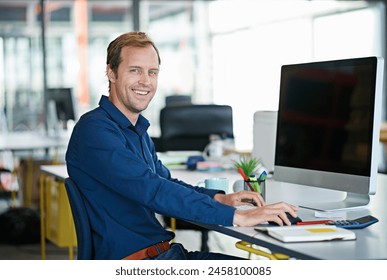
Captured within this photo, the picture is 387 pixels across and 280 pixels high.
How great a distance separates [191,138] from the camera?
5.35 meters

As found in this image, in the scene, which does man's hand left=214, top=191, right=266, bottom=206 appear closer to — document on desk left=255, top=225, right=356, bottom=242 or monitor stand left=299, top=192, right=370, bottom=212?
monitor stand left=299, top=192, right=370, bottom=212

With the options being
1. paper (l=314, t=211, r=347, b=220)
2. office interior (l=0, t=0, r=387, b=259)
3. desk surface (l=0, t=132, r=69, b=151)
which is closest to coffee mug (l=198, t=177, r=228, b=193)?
paper (l=314, t=211, r=347, b=220)

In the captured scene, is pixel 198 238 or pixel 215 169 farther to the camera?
pixel 198 238

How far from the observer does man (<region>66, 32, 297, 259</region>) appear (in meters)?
2.29

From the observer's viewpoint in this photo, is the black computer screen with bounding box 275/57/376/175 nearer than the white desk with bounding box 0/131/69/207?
Yes

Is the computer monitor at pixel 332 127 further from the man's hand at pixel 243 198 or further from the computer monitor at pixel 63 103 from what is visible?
the computer monitor at pixel 63 103

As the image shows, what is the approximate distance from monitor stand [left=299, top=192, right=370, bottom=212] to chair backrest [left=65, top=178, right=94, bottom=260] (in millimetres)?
800

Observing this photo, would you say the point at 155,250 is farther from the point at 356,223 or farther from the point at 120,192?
the point at 356,223

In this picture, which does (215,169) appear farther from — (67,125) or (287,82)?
(67,125)

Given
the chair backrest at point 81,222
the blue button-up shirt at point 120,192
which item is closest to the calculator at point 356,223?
the blue button-up shirt at point 120,192

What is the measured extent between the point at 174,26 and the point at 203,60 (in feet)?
2.03

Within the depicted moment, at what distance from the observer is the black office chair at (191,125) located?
17.5ft

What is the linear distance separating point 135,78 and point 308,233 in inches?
36.2

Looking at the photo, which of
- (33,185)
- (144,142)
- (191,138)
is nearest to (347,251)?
(144,142)
